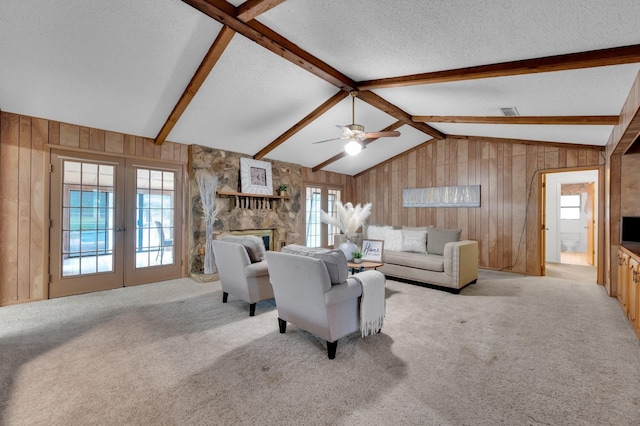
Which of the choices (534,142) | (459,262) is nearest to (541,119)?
(534,142)

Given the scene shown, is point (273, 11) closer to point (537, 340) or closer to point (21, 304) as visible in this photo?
point (537, 340)

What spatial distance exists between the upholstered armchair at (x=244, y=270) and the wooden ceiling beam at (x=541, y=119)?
374 cm

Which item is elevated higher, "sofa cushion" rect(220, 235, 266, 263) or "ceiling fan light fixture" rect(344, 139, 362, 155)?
"ceiling fan light fixture" rect(344, 139, 362, 155)

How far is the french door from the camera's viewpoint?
396 centimetres

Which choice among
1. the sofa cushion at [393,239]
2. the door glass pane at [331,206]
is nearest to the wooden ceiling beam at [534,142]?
the sofa cushion at [393,239]

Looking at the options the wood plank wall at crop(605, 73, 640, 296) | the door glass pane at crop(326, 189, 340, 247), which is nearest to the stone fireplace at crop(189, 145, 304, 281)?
the door glass pane at crop(326, 189, 340, 247)

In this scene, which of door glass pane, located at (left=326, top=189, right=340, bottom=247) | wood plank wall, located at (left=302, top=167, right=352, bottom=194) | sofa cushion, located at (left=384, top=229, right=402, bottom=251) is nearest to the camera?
sofa cushion, located at (left=384, top=229, right=402, bottom=251)

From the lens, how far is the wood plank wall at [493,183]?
5.46m

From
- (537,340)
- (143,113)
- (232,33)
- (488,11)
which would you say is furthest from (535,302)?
(143,113)

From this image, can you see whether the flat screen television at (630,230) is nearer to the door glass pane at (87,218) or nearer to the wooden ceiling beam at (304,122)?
the wooden ceiling beam at (304,122)

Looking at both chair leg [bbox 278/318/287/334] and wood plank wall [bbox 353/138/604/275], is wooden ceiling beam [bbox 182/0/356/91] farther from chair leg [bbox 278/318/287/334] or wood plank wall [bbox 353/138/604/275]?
wood plank wall [bbox 353/138/604/275]

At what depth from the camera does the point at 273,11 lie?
2.63m

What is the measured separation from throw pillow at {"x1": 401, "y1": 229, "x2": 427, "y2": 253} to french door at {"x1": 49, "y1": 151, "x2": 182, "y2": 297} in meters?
3.97

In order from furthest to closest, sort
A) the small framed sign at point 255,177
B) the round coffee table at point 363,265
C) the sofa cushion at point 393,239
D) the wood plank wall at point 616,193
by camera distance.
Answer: the small framed sign at point 255,177
the sofa cushion at point 393,239
the wood plank wall at point 616,193
the round coffee table at point 363,265
